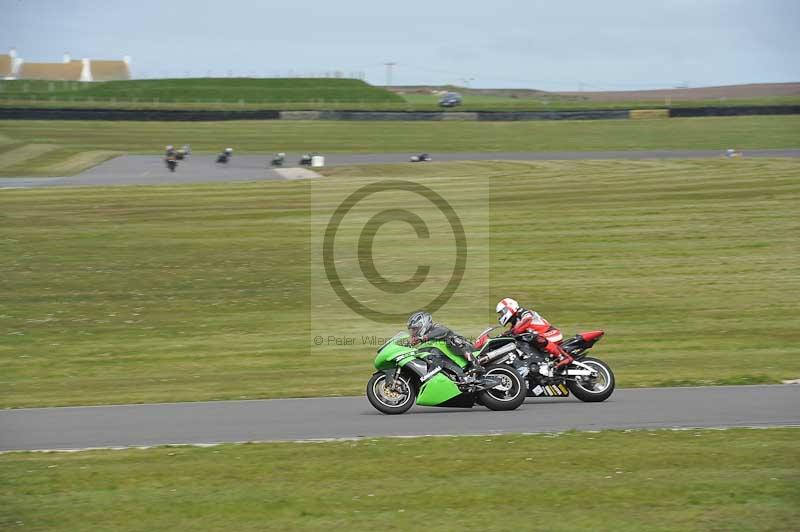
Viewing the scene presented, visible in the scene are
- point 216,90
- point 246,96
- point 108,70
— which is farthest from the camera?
point 108,70

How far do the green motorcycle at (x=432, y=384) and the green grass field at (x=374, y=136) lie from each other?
147 ft

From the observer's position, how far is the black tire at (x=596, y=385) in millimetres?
15086

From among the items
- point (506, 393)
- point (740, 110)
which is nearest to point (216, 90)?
point (740, 110)

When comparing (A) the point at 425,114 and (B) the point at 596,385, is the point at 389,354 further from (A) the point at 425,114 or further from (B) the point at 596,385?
(A) the point at 425,114

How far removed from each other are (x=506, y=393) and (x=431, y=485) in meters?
4.61

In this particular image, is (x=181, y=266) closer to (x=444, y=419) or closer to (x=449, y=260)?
(x=449, y=260)

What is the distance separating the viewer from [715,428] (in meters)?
12.7

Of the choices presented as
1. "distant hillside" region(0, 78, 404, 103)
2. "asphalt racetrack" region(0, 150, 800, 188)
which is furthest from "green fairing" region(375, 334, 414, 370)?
"distant hillside" region(0, 78, 404, 103)

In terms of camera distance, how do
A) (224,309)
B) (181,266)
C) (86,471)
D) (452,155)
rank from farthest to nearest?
(452,155) < (181,266) < (224,309) < (86,471)

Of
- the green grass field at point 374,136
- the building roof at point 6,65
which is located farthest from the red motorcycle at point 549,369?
the building roof at point 6,65

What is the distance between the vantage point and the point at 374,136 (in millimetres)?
68562

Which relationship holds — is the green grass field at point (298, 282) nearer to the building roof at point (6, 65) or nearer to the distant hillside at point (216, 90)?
the distant hillside at point (216, 90)

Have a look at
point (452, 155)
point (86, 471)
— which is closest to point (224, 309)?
point (86, 471)

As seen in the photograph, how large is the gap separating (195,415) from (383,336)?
8093 millimetres
